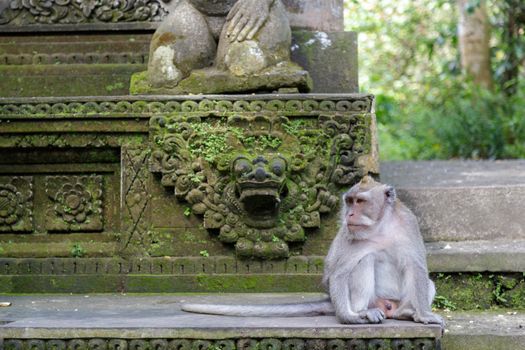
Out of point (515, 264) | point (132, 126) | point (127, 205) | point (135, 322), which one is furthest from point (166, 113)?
point (515, 264)

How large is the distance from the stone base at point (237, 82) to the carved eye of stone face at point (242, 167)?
668 millimetres

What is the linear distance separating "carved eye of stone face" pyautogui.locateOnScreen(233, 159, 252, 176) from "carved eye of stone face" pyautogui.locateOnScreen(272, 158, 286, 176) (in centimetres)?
15

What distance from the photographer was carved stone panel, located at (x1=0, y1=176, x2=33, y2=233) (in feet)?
21.7

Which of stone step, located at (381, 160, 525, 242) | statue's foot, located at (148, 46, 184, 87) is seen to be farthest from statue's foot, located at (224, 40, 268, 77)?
stone step, located at (381, 160, 525, 242)

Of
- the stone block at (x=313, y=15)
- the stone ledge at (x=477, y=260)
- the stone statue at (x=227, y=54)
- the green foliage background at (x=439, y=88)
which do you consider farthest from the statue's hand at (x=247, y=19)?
the green foliage background at (x=439, y=88)

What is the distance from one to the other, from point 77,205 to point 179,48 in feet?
4.16

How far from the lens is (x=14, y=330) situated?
15.8 feet

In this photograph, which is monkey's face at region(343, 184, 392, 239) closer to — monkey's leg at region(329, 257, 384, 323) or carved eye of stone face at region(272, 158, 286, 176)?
monkey's leg at region(329, 257, 384, 323)

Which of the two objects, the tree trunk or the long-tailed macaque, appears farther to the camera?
the tree trunk

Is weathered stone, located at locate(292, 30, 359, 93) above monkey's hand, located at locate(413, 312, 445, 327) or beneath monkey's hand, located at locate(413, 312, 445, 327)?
above

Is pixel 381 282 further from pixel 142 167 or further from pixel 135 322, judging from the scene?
pixel 142 167

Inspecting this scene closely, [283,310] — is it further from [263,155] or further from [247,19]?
[247,19]

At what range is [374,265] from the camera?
5000 millimetres

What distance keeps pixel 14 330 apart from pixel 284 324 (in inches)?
52.5
